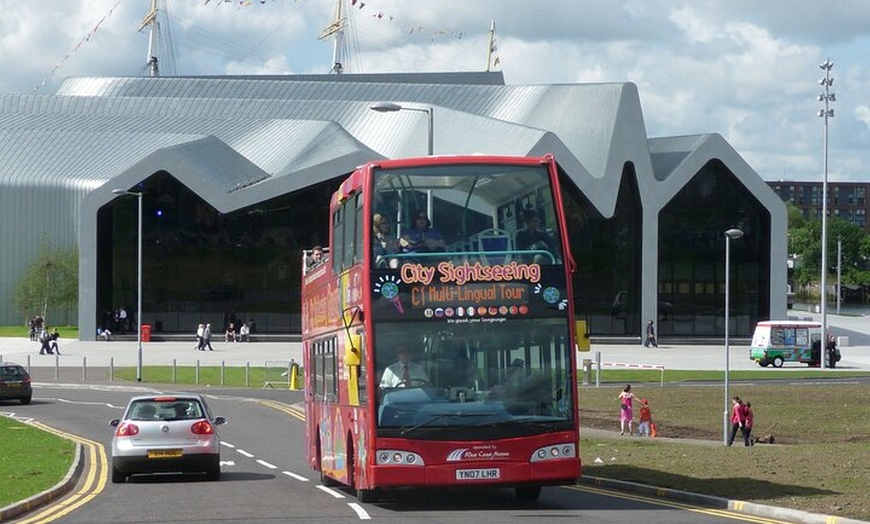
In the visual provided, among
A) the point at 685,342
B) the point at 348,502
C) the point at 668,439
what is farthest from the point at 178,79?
the point at 348,502

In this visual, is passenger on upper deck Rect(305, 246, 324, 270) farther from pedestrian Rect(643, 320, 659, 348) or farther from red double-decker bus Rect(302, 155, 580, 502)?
pedestrian Rect(643, 320, 659, 348)

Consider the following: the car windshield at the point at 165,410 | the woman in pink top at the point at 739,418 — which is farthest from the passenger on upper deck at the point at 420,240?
the woman in pink top at the point at 739,418

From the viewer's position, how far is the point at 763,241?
9119 centimetres

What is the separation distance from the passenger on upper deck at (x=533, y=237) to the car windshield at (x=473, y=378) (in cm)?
88

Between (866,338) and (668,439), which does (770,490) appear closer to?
(668,439)

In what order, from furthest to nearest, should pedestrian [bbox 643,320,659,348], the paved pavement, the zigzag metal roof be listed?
1. the zigzag metal roof
2. pedestrian [bbox 643,320,659,348]
3. the paved pavement

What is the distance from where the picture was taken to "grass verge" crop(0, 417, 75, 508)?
21.5 meters

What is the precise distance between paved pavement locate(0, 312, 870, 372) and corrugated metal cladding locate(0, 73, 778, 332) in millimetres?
5408

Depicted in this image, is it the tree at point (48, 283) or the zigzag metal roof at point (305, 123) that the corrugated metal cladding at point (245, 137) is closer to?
the zigzag metal roof at point (305, 123)

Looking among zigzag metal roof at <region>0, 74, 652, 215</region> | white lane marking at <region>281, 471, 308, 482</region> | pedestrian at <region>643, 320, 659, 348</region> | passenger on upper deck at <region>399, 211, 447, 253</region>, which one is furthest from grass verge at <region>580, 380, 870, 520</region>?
zigzag metal roof at <region>0, 74, 652, 215</region>

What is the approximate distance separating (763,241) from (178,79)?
5399 centimetres

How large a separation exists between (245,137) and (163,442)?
83056 millimetres

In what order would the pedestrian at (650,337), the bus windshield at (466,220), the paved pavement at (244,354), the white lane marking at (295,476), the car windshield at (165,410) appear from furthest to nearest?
1. the pedestrian at (650,337)
2. the paved pavement at (244,354)
3. the white lane marking at (295,476)
4. the car windshield at (165,410)
5. the bus windshield at (466,220)

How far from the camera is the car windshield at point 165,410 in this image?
79.3 feet
